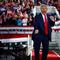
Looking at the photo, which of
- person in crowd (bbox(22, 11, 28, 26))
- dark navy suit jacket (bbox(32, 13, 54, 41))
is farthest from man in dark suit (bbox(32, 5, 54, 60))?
person in crowd (bbox(22, 11, 28, 26))

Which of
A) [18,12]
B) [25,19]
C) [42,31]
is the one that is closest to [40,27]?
[42,31]

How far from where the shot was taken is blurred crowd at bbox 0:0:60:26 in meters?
3.69

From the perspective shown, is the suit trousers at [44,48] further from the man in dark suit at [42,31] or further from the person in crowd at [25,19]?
the person in crowd at [25,19]

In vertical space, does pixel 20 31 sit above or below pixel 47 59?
above

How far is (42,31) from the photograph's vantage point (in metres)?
3.75

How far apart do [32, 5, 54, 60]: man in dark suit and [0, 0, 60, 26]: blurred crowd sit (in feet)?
0.29

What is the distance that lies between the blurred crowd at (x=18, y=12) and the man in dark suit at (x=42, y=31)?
90 mm

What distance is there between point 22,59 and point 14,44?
0.75 feet

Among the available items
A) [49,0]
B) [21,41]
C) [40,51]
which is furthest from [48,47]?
[49,0]

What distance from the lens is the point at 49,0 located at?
3.73 meters

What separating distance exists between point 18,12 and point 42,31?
39cm

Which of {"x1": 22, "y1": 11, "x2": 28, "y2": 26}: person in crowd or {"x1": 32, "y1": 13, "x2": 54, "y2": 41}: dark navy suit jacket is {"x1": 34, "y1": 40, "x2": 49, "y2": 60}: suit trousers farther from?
{"x1": 22, "y1": 11, "x2": 28, "y2": 26}: person in crowd

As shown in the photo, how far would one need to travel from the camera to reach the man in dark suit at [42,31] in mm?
3725

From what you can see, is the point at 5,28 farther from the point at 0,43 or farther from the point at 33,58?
the point at 33,58
